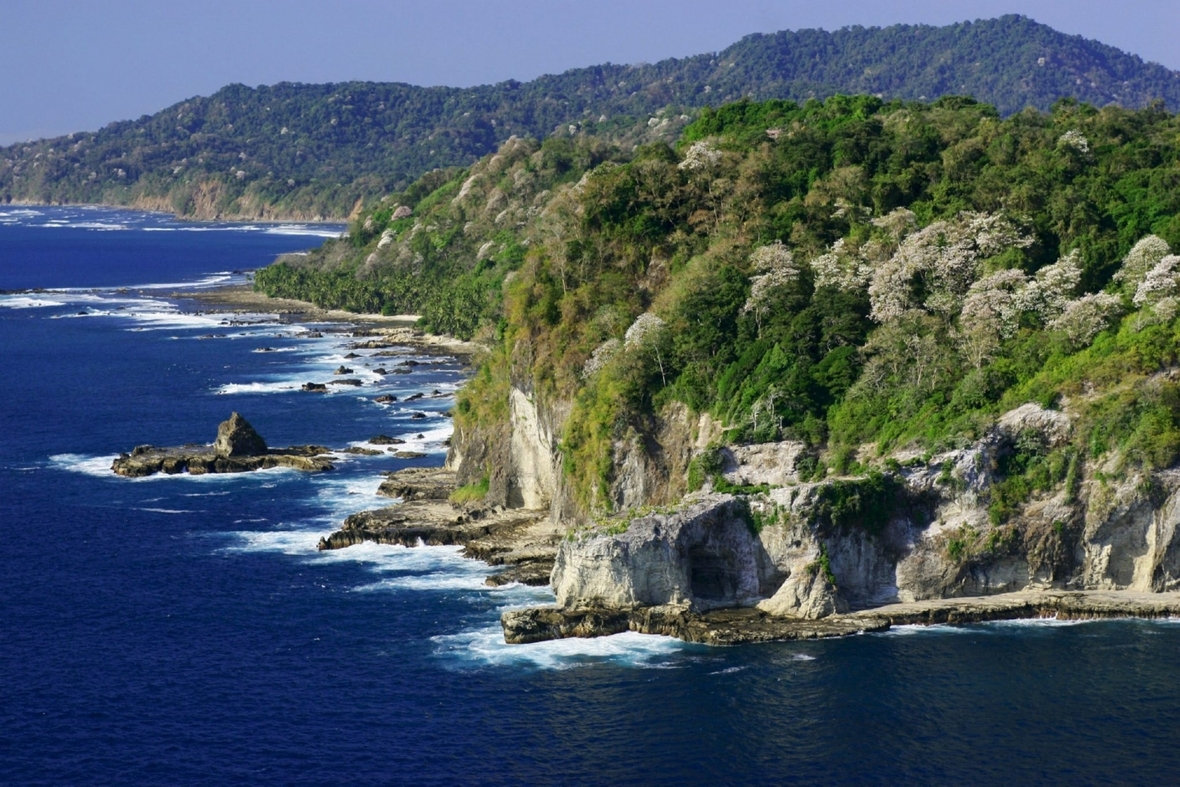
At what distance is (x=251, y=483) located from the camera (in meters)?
106

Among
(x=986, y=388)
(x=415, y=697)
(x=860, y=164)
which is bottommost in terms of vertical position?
(x=415, y=697)

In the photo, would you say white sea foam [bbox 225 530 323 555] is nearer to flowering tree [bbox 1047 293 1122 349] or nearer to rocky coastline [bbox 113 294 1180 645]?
rocky coastline [bbox 113 294 1180 645]

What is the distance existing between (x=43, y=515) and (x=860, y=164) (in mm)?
58770

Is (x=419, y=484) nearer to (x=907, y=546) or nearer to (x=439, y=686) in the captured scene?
(x=439, y=686)

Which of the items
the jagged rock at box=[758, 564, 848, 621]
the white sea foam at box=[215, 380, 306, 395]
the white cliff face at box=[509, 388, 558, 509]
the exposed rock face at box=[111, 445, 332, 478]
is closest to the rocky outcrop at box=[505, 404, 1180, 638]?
the jagged rock at box=[758, 564, 848, 621]

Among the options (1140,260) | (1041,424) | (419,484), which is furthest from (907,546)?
(419,484)

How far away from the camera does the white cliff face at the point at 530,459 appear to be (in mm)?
94625

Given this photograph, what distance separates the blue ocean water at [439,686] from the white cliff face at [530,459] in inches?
333

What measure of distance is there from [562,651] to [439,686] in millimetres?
6709

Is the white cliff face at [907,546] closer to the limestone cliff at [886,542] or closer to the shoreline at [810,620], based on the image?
the limestone cliff at [886,542]

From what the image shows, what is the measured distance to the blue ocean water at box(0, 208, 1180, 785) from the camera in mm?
59125

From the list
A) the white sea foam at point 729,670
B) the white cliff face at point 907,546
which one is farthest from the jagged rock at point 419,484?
the white sea foam at point 729,670

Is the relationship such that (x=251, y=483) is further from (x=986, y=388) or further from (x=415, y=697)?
(x=986, y=388)

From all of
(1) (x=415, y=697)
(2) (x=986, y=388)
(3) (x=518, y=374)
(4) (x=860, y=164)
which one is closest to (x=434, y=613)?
(1) (x=415, y=697)
